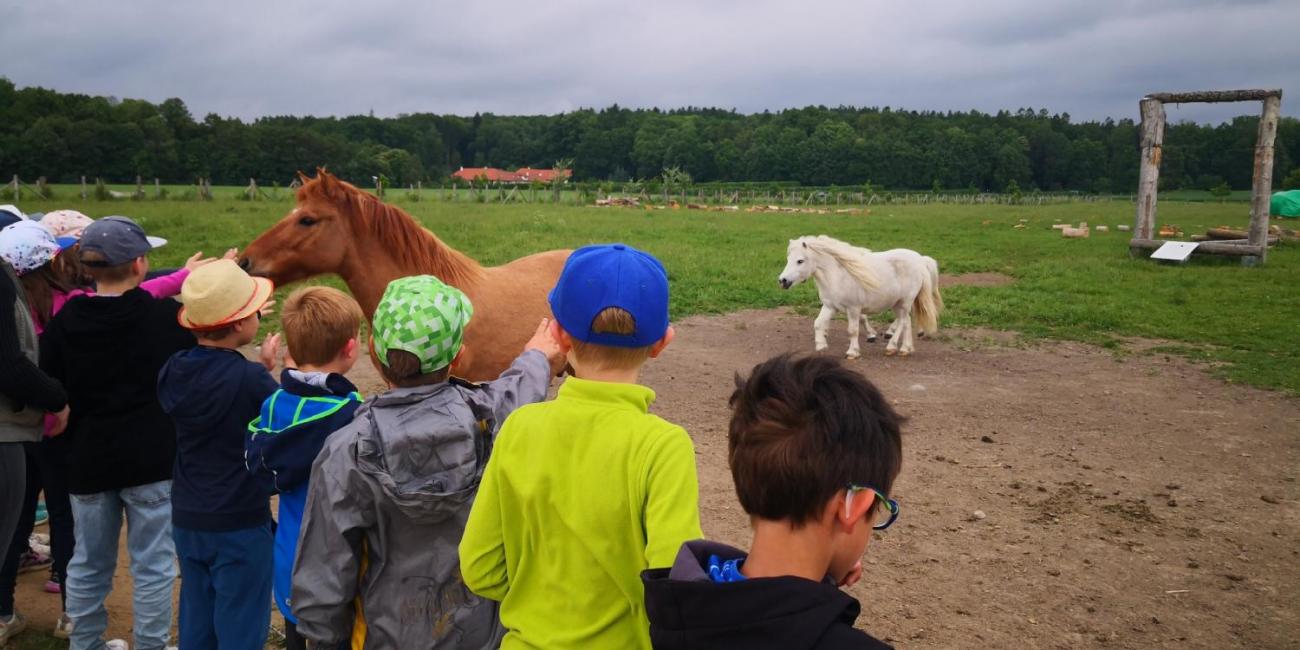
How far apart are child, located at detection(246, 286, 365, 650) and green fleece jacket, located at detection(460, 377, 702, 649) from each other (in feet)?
2.81

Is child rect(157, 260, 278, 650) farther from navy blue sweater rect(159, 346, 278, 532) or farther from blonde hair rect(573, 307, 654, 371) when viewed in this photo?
blonde hair rect(573, 307, 654, 371)

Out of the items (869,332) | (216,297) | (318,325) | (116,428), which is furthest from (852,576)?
(869,332)

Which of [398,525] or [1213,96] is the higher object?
[1213,96]

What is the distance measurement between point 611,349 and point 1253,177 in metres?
19.1

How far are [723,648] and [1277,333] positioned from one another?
11.8 metres

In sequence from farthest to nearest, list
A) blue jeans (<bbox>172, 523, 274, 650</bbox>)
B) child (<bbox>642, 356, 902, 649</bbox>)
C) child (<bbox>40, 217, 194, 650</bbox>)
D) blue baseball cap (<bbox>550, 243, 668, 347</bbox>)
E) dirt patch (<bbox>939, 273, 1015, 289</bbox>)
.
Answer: dirt patch (<bbox>939, 273, 1015, 289</bbox>), child (<bbox>40, 217, 194, 650</bbox>), blue jeans (<bbox>172, 523, 274, 650</bbox>), blue baseball cap (<bbox>550, 243, 668, 347</bbox>), child (<bbox>642, 356, 902, 649</bbox>)

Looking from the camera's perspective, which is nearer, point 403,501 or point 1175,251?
point 403,501

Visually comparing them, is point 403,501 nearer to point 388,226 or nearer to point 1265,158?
point 388,226

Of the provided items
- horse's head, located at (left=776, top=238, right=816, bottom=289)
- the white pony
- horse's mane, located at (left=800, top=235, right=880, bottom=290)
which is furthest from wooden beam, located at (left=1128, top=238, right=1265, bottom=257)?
horse's head, located at (left=776, top=238, right=816, bottom=289)

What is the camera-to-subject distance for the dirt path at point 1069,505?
3820 millimetres

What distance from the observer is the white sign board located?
1584 cm

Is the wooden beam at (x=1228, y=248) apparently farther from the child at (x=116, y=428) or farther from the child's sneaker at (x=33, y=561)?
the child's sneaker at (x=33, y=561)

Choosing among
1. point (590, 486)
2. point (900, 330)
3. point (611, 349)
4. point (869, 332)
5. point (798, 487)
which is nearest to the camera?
point (798, 487)

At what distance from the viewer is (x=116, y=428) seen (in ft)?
10.3
